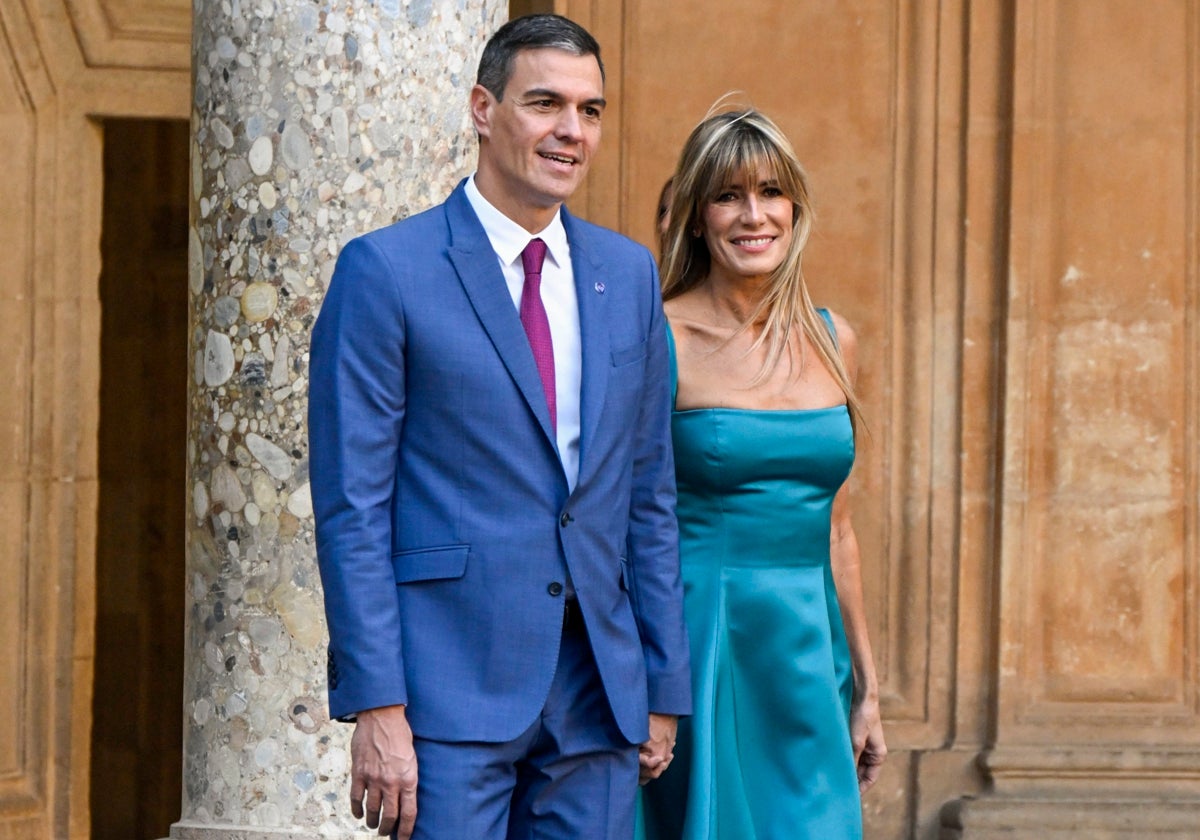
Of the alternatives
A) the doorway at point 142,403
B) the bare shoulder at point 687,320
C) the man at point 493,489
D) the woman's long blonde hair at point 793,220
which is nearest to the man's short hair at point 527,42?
the man at point 493,489

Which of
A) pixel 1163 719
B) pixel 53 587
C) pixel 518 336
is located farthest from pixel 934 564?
pixel 518 336

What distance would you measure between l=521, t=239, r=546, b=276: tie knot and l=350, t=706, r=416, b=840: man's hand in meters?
0.68

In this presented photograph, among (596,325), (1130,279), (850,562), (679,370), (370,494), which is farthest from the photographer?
(1130,279)

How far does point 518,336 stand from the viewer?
9.09 ft

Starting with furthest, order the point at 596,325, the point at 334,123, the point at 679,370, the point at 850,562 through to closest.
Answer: the point at 334,123 < the point at 850,562 < the point at 679,370 < the point at 596,325

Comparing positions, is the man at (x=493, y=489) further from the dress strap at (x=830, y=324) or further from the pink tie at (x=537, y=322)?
the dress strap at (x=830, y=324)

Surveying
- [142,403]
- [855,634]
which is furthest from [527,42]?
[142,403]

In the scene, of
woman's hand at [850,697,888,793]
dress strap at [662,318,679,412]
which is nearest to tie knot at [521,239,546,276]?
dress strap at [662,318,679,412]

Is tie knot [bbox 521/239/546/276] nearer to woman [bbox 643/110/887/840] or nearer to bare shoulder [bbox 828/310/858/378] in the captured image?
woman [bbox 643/110/887/840]

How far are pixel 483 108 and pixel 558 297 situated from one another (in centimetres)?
30

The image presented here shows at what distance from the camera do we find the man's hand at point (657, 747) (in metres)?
3.01

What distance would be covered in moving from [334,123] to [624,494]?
1.52 metres

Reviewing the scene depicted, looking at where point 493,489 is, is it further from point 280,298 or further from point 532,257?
point 280,298

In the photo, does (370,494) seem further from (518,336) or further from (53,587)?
(53,587)
